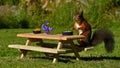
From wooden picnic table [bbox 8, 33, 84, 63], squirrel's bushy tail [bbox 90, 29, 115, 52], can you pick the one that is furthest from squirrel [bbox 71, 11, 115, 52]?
wooden picnic table [bbox 8, 33, 84, 63]

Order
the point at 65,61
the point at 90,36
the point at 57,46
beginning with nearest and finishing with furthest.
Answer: the point at 65,61, the point at 57,46, the point at 90,36

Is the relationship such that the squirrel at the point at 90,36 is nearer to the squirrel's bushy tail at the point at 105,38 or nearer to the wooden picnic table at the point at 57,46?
the squirrel's bushy tail at the point at 105,38

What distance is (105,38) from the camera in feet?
34.7

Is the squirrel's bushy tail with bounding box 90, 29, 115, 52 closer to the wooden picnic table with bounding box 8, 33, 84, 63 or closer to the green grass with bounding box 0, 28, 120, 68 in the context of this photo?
the green grass with bounding box 0, 28, 120, 68

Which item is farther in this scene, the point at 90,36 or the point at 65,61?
the point at 90,36

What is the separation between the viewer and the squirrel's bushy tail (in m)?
10.5

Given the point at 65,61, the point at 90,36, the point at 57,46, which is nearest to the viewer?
the point at 65,61

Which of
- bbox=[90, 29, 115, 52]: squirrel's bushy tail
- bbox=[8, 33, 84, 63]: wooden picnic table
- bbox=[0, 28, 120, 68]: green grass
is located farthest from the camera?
bbox=[90, 29, 115, 52]: squirrel's bushy tail

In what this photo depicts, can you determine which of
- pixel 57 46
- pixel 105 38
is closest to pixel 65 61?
pixel 57 46

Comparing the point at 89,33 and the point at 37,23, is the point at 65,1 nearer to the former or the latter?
the point at 37,23

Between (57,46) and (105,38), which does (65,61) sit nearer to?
(57,46)

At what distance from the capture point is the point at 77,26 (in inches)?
419

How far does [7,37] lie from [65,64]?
22.9ft

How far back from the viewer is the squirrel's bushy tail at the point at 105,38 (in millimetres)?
10523
